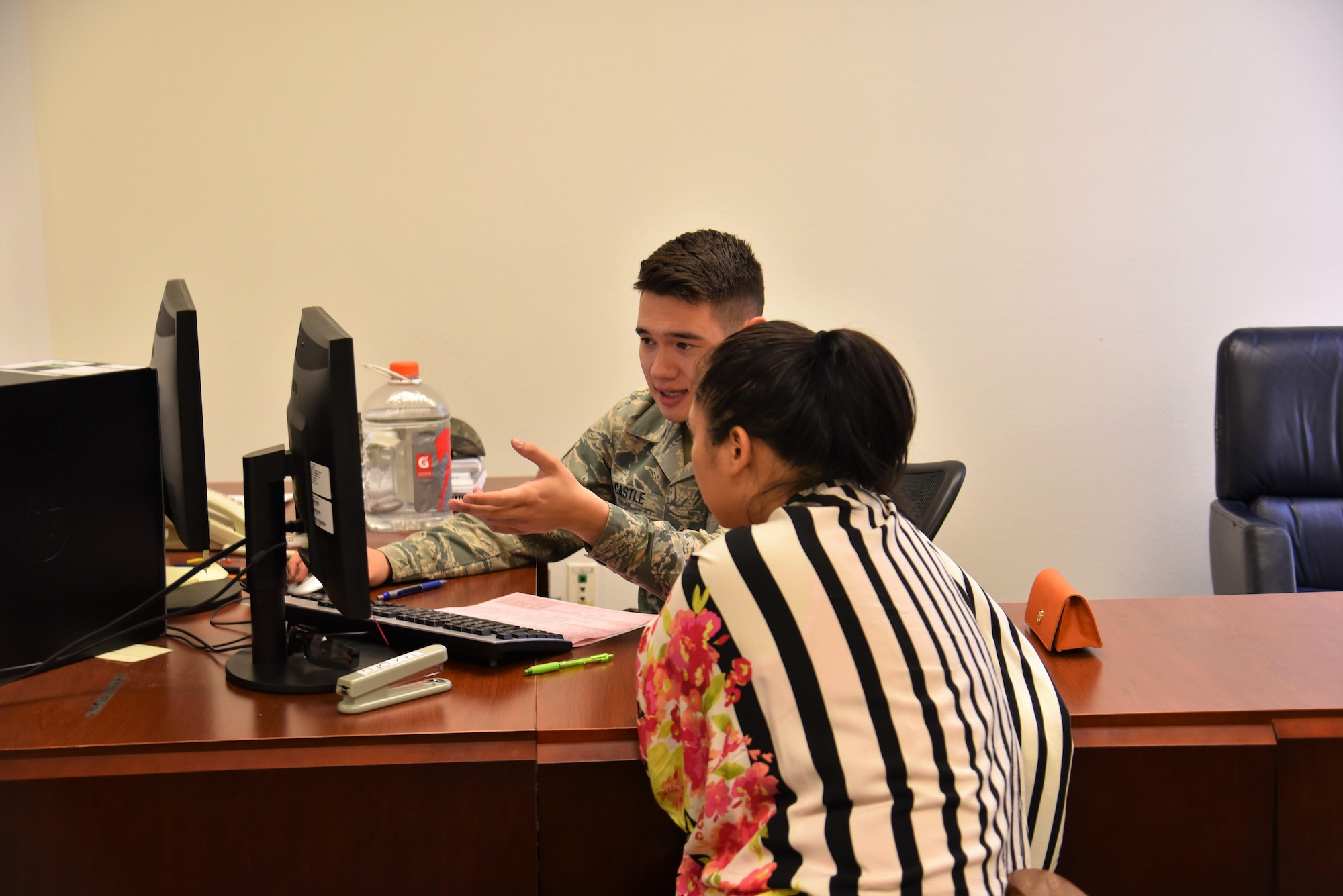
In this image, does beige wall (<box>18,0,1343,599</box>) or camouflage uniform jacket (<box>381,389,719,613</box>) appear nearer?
camouflage uniform jacket (<box>381,389,719,613</box>)

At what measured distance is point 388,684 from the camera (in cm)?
108

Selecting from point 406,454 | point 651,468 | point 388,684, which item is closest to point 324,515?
point 388,684

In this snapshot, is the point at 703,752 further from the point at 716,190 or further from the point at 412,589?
the point at 716,190

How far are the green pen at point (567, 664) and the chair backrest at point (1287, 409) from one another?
6.71ft

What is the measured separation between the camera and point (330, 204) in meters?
2.78

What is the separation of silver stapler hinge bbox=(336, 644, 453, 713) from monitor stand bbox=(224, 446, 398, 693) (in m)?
0.06

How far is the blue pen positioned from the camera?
1.44 m

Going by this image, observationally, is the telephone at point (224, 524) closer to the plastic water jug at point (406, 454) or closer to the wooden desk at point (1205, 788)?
the plastic water jug at point (406, 454)

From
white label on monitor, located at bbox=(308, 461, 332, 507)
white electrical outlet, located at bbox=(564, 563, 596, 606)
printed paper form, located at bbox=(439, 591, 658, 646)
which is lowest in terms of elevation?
white electrical outlet, located at bbox=(564, 563, 596, 606)

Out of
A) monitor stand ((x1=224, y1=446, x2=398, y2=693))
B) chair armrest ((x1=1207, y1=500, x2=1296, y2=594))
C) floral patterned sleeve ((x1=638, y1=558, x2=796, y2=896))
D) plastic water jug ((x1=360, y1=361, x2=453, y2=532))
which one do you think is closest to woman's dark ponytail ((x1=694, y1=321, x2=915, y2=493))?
floral patterned sleeve ((x1=638, y1=558, x2=796, y2=896))

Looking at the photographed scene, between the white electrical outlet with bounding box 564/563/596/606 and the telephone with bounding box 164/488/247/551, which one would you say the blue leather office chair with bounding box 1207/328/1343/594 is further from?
the telephone with bounding box 164/488/247/551

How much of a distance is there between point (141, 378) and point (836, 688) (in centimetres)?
94

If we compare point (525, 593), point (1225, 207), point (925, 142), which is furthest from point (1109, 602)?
point (1225, 207)

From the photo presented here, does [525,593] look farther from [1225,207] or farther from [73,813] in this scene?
[1225,207]
